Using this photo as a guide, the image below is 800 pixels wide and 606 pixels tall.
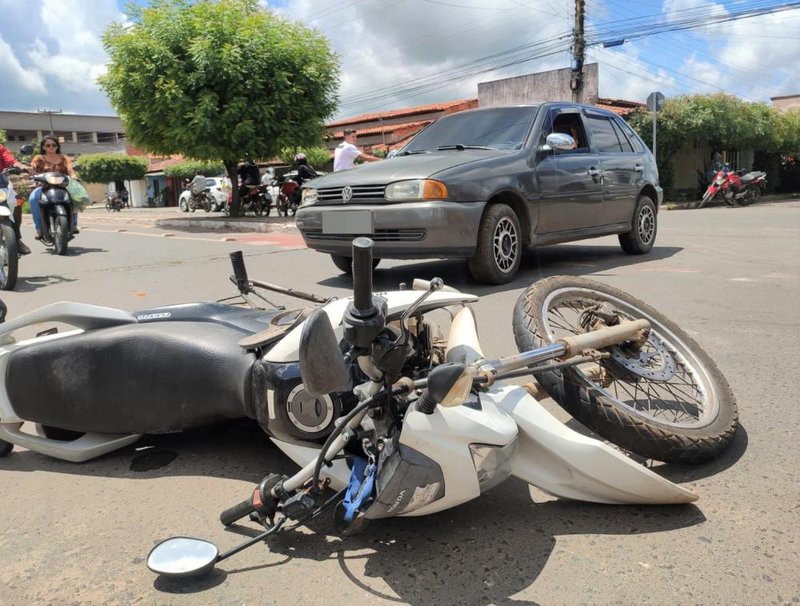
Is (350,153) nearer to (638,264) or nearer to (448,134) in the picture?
(448,134)

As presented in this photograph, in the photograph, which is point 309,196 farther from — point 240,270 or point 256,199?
point 256,199

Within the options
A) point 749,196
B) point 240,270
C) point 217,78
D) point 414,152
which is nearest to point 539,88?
point 749,196

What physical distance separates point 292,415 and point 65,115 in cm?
8614

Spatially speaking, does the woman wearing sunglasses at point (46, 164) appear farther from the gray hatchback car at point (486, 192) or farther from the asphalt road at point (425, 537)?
the asphalt road at point (425, 537)

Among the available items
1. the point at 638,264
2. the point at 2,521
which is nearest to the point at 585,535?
the point at 2,521

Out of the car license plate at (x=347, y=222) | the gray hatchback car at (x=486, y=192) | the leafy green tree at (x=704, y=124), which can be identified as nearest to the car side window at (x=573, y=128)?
the gray hatchback car at (x=486, y=192)

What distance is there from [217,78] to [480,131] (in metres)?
9.82

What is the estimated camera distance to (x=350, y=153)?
11172 millimetres

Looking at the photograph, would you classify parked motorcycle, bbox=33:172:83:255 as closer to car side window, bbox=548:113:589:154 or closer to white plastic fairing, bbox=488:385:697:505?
car side window, bbox=548:113:589:154

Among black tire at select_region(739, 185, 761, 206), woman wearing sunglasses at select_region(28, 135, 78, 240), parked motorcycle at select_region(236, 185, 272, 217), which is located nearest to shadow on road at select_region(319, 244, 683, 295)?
woman wearing sunglasses at select_region(28, 135, 78, 240)

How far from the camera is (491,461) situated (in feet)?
6.27

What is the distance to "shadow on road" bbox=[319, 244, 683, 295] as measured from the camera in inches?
240

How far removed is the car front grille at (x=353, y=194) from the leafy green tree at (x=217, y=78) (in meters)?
9.46

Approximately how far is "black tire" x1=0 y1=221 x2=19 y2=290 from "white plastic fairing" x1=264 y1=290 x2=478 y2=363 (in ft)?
18.2
